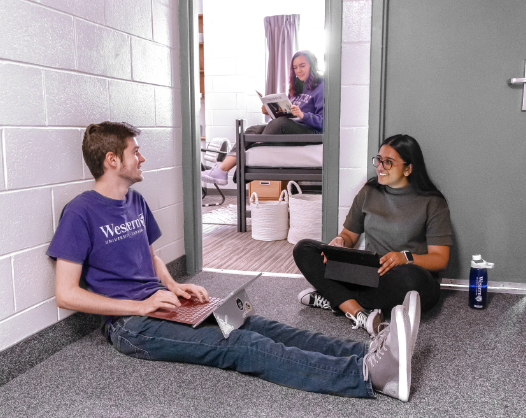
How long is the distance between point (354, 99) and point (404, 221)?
2.21 feet

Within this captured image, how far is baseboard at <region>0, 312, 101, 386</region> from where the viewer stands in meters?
1.56

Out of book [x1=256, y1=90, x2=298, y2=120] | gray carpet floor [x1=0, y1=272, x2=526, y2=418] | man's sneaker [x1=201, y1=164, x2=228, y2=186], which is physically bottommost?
gray carpet floor [x1=0, y1=272, x2=526, y2=418]

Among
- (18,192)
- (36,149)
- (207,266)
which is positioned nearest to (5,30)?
(36,149)

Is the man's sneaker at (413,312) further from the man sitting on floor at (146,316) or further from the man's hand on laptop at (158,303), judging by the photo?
the man's hand on laptop at (158,303)

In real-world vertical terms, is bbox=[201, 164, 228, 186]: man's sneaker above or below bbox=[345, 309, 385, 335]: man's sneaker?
above

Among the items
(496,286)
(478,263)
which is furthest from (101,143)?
(496,286)

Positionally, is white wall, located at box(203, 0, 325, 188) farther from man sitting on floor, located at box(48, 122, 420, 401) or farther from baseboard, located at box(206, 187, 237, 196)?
man sitting on floor, located at box(48, 122, 420, 401)

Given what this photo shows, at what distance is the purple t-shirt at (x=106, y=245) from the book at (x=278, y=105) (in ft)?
5.93

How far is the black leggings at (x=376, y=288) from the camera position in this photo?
197 centimetres

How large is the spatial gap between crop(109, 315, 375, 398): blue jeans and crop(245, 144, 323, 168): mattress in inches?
79.2

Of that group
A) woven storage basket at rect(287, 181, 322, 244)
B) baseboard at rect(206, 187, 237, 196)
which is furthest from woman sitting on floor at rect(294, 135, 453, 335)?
baseboard at rect(206, 187, 237, 196)

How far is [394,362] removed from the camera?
4.55 feet

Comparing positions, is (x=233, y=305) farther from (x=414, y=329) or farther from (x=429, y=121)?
(x=429, y=121)

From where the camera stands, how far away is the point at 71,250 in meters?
1.60
